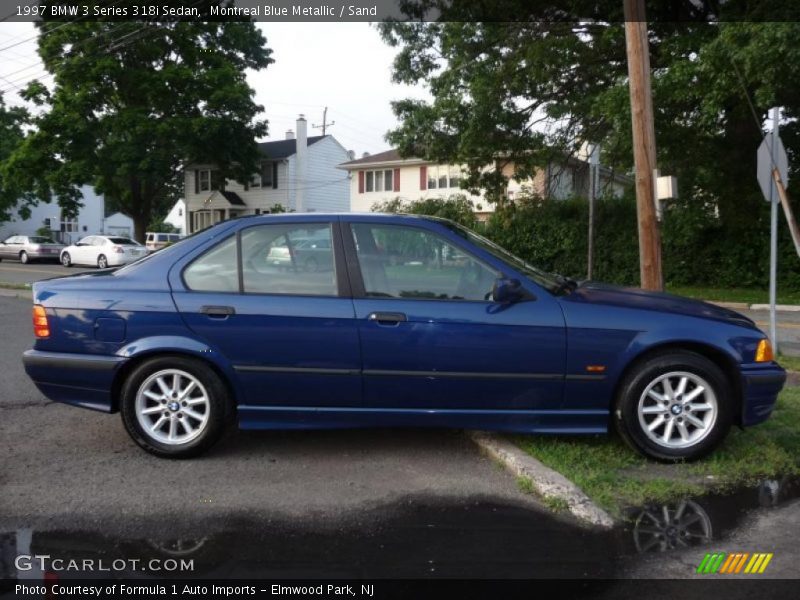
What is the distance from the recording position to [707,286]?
766 inches

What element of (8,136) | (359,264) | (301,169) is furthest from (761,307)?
(8,136)

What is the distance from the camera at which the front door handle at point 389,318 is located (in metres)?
4.29

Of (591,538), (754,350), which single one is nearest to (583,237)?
(754,350)

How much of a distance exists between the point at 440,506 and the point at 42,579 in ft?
6.38

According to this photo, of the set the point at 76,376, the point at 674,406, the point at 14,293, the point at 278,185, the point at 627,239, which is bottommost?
the point at 674,406

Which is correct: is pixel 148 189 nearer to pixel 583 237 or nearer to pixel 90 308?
pixel 583 237

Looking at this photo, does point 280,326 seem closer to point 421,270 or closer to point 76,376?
point 421,270

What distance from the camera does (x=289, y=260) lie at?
4.55m

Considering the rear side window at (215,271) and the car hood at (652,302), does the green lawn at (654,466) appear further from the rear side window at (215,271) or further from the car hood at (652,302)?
the rear side window at (215,271)

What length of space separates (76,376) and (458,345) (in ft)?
8.09

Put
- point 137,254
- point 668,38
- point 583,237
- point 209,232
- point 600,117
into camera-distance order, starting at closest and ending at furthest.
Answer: point 209,232, point 668,38, point 600,117, point 583,237, point 137,254

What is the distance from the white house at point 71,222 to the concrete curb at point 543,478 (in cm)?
5156

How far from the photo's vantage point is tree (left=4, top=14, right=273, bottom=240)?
2973 cm

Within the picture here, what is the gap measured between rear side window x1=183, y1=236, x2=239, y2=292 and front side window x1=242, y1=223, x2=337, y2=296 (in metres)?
0.08
